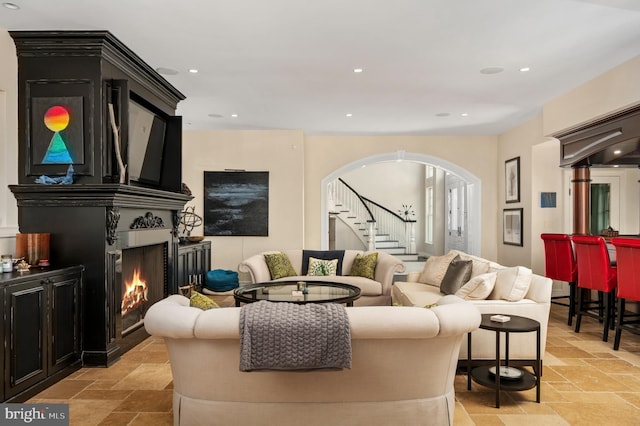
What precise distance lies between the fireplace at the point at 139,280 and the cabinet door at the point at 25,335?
2.83ft

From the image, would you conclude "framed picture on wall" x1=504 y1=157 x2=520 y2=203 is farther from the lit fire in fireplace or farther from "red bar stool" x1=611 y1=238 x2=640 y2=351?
the lit fire in fireplace

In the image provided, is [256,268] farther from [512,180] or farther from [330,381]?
[512,180]

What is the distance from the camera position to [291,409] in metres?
2.73

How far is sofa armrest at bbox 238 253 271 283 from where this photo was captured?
257 inches

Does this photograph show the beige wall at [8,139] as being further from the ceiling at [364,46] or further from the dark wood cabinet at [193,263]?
the dark wood cabinet at [193,263]

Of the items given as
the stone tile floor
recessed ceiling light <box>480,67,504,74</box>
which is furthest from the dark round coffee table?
recessed ceiling light <box>480,67,504,74</box>

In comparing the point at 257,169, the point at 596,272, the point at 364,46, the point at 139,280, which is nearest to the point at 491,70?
the point at 364,46

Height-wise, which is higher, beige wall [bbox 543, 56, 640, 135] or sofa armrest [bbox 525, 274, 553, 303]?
beige wall [bbox 543, 56, 640, 135]

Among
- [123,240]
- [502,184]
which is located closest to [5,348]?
[123,240]

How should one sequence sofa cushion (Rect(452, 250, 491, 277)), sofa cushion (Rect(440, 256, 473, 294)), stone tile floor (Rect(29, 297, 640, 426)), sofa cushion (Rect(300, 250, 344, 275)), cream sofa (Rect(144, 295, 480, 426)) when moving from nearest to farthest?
cream sofa (Rect(144, 295, 480, 426)) → stone tile floor (Rect(29, 297, 640, 426)) → sofa cushion (Rect(452, 250, 491, 277)) → sofa cushion (Rect(440, 256, 473, 294)) → sofa cushion (Rect(300, 250, 344, 275))

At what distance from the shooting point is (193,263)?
7.32m

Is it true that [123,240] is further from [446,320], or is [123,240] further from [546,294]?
[546,294]

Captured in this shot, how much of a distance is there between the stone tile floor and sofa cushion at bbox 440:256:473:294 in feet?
3.56

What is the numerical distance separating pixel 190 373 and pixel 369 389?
104 cm
